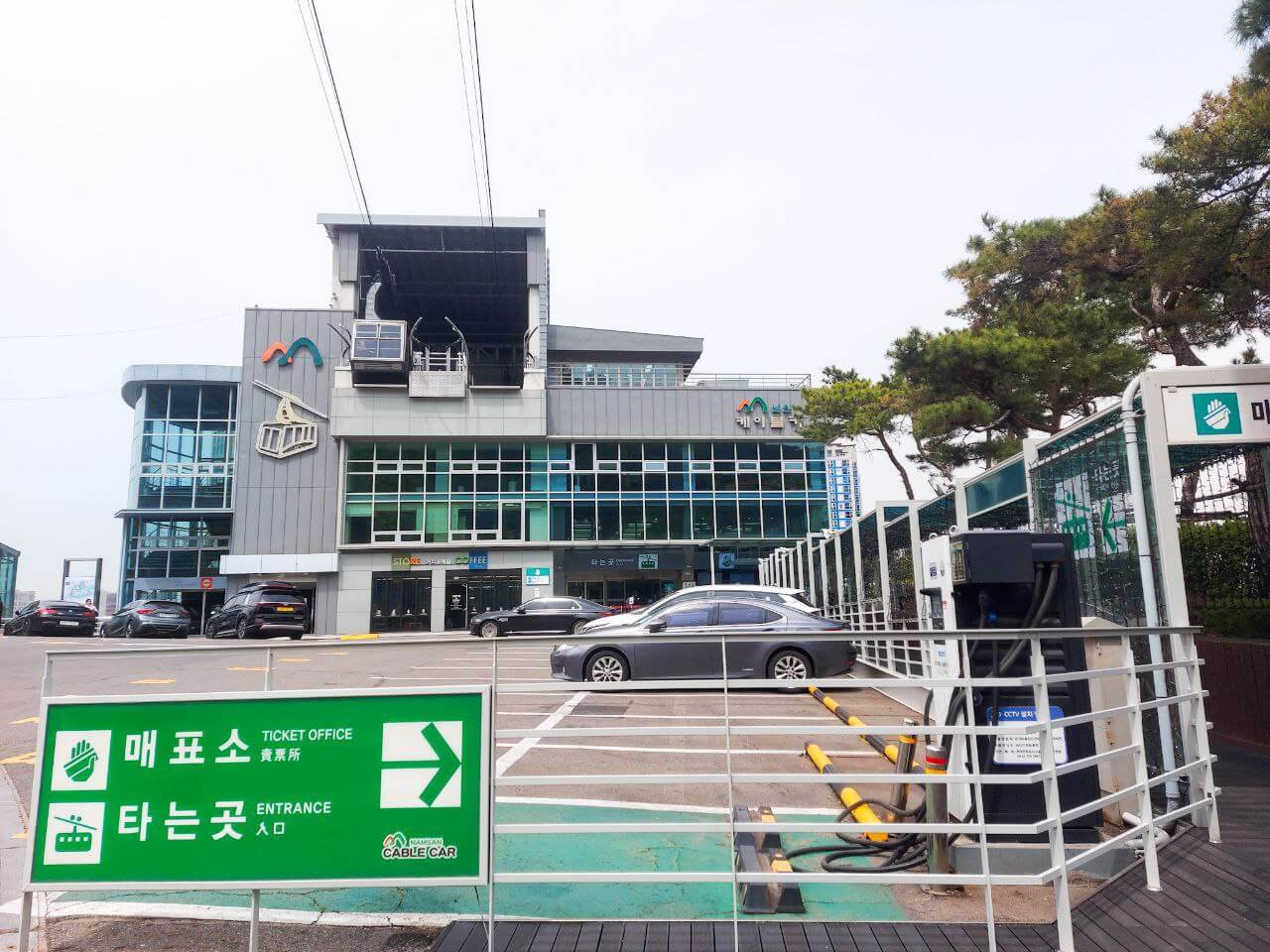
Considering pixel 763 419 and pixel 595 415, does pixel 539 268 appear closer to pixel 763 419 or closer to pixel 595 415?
pixel 595 415

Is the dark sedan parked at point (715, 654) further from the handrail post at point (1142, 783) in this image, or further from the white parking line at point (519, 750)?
the handrail post at point (1142, 783)

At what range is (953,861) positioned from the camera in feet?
14.9

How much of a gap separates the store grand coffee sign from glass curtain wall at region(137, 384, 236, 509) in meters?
13.9

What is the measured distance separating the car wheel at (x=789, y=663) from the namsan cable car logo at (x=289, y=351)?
3380 centimetres

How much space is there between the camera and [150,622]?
2753cm

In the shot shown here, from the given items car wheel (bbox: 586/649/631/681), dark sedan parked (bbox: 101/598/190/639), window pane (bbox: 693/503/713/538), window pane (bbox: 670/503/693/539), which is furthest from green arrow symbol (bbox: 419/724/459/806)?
window pane (bbox: 693/503/713/538)

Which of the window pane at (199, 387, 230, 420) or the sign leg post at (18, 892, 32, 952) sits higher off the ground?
the window pane at (199, 387, 230, 420)

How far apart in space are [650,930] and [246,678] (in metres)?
10.5

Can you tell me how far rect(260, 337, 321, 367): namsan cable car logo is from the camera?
128 feet

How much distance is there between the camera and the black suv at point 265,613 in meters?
26.4

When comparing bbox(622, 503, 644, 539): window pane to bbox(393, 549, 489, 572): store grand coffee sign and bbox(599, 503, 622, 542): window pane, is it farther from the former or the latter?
bbox(393, 549, 489, 572): store grand coffee sign

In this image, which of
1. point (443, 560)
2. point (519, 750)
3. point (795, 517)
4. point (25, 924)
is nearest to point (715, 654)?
point (519, 750)

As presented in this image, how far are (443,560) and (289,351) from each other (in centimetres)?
1275

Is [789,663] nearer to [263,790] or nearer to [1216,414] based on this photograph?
[1216,414]
